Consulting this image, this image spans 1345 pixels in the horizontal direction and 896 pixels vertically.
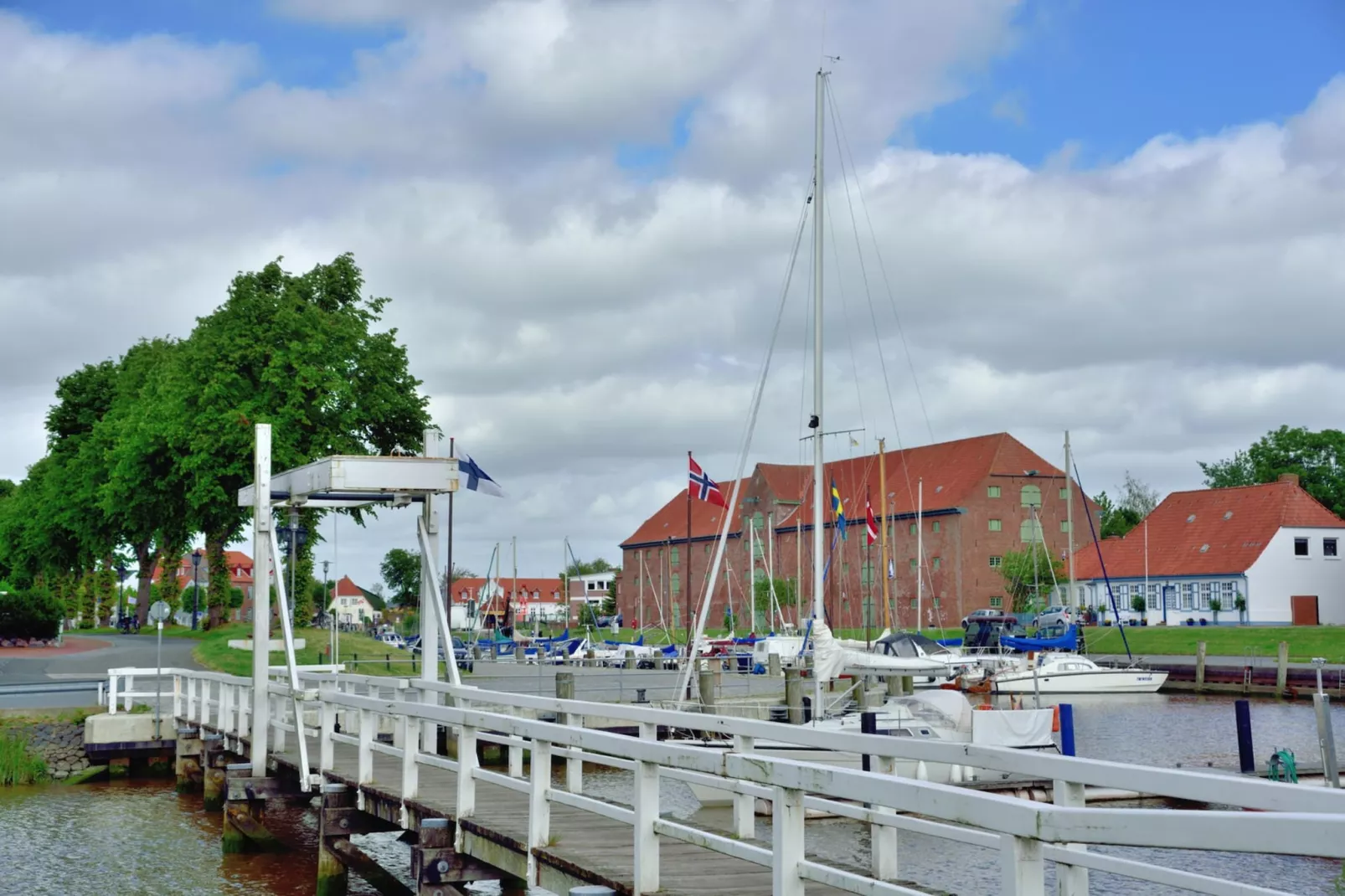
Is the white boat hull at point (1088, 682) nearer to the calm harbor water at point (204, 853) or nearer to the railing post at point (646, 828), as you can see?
the calm harbor water at point (204, 853)

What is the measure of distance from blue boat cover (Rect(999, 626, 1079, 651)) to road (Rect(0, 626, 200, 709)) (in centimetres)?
3574

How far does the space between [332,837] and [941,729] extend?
12.6 metres

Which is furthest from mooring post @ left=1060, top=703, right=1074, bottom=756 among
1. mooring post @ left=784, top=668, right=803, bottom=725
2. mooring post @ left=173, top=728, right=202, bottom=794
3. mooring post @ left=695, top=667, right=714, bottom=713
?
mooring post @ left=173, top=728, right=202, bottom=794

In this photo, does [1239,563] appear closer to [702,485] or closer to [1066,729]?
[702,485]

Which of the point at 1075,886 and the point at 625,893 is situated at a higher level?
the point at 1075,886

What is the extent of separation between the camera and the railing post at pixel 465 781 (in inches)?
485

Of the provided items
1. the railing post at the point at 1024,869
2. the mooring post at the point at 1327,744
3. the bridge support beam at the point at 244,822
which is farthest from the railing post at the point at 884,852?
the mooring post at the point at 1327,744

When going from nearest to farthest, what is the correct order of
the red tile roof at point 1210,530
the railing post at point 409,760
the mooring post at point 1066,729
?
the railing post at point 409,760
the mooring post at point 1066,729
the red tile roof at point 1210,530

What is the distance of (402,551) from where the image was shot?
160625 mm

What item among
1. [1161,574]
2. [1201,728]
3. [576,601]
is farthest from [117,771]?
[576,601]

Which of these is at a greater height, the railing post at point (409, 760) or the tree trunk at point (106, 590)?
the tree trunk at point (106, 590)

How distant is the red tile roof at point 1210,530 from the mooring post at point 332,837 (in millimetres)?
70596

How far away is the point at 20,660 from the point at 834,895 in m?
45.3

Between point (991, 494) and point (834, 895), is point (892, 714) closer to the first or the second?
point (834, 895)
